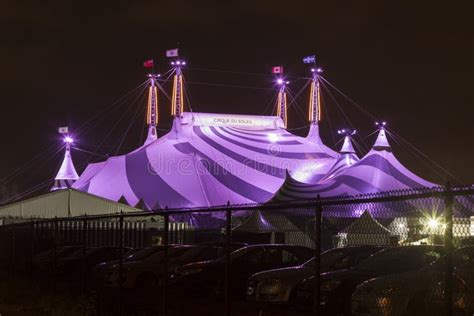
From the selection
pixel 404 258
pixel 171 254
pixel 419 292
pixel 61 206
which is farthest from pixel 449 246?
pixel 61 206

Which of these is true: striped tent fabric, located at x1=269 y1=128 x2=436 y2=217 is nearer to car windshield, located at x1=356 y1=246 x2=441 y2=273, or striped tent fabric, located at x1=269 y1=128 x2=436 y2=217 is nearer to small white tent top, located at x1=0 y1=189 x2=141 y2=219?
small white tent top, located at x1=0 y1=189 x2=141 y2=219

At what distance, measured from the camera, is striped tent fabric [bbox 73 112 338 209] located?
4722 centimetres

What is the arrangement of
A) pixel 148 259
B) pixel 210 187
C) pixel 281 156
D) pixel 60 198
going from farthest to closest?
pixel 281 156
pixel 210 187
pixel 60 198
pixel 148 259

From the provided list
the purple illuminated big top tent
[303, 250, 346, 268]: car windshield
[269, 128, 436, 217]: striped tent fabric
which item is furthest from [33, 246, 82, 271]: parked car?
the purple illuminated big top tent

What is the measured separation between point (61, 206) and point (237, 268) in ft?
83.2

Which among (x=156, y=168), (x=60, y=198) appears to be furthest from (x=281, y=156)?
(x=60, y=198)

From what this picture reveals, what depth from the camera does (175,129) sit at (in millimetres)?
56875

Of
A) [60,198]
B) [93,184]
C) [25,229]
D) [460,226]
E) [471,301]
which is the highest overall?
[93,184]

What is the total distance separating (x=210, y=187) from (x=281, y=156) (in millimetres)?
9041

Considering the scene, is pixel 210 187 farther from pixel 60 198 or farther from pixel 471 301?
pixel 471 301

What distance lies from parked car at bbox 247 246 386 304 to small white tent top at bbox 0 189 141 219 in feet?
87.5

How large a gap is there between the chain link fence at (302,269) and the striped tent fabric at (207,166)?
23.2m

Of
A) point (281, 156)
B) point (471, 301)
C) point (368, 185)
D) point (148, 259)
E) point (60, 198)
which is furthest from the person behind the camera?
point (281, 156)

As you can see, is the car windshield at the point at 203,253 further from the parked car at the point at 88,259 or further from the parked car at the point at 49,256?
the parked car at the point at 49,256
